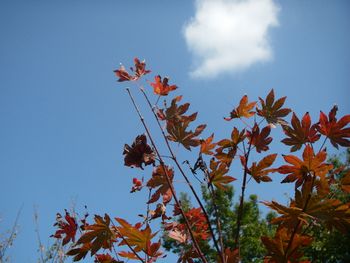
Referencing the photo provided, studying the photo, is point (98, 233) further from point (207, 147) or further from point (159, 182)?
point (207, 147)

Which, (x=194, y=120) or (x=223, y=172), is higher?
(x=194, y=120)

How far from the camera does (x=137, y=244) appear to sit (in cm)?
124

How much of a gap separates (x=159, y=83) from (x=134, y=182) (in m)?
0.55

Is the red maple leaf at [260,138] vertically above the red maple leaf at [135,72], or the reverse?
the red maple leaf at [135,72]

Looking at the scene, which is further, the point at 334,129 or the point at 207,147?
the point at 207,147

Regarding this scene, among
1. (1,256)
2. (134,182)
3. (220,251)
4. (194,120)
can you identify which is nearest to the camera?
(220,251)

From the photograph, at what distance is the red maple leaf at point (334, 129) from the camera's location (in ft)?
4.08

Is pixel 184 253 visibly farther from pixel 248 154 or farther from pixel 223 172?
pixel 248 154

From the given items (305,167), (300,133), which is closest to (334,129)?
(300,133)

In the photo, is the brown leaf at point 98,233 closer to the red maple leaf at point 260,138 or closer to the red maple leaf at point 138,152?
the red maple leaf at point 138,152

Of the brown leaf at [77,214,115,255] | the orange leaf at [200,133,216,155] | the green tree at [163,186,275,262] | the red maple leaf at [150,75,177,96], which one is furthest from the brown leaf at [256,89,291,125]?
the green tree at [163,186,275,262]

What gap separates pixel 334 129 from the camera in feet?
4.13

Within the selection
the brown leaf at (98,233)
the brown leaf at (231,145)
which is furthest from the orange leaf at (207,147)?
the brown leaf at (98,233)

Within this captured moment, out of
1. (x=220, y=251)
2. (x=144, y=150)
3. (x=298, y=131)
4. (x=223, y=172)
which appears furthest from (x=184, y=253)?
(x=298, y=131)
